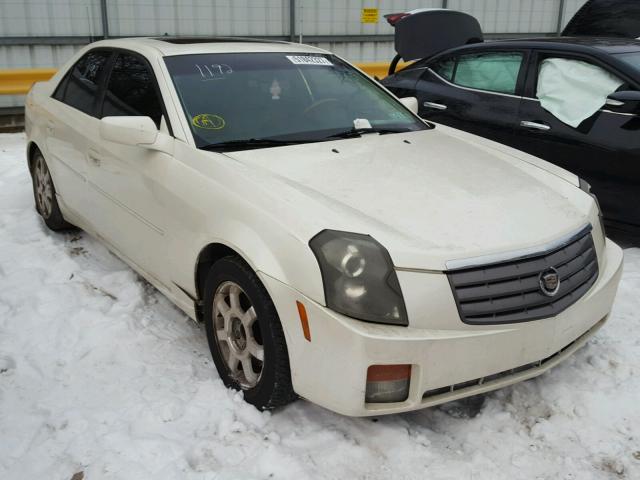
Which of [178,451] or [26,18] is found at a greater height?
[26,18]

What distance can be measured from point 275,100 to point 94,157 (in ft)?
3.85

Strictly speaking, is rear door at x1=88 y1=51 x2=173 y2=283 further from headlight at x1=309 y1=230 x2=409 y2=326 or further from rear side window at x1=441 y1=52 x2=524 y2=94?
rear side window at x1=441 y1=52 x2=524 y2=94

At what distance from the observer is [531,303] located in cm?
263

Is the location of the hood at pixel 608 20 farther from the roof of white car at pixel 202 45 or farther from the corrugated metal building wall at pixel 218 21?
the corrugated metal building wall at pixel 218 21

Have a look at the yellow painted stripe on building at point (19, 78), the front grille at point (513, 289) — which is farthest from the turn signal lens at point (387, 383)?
the yellow painted stripe on building at point (19, 78)

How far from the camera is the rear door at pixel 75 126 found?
13.8 ft

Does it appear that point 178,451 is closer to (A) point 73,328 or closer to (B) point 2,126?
(A) point 73,328

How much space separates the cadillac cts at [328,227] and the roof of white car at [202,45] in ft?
0.07

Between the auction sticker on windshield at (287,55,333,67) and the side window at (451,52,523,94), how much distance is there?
1.91 metres

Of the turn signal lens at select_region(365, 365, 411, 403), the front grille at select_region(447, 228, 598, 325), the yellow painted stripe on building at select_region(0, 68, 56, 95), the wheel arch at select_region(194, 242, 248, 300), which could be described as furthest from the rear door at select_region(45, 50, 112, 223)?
the yellow painted stripe on building at select_region(0, 68, 56, 95)

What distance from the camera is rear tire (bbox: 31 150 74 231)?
4891mm

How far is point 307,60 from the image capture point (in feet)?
13.4

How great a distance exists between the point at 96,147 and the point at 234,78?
3.14 ft

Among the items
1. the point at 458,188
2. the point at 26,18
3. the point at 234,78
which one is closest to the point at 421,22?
the point at 234,78
